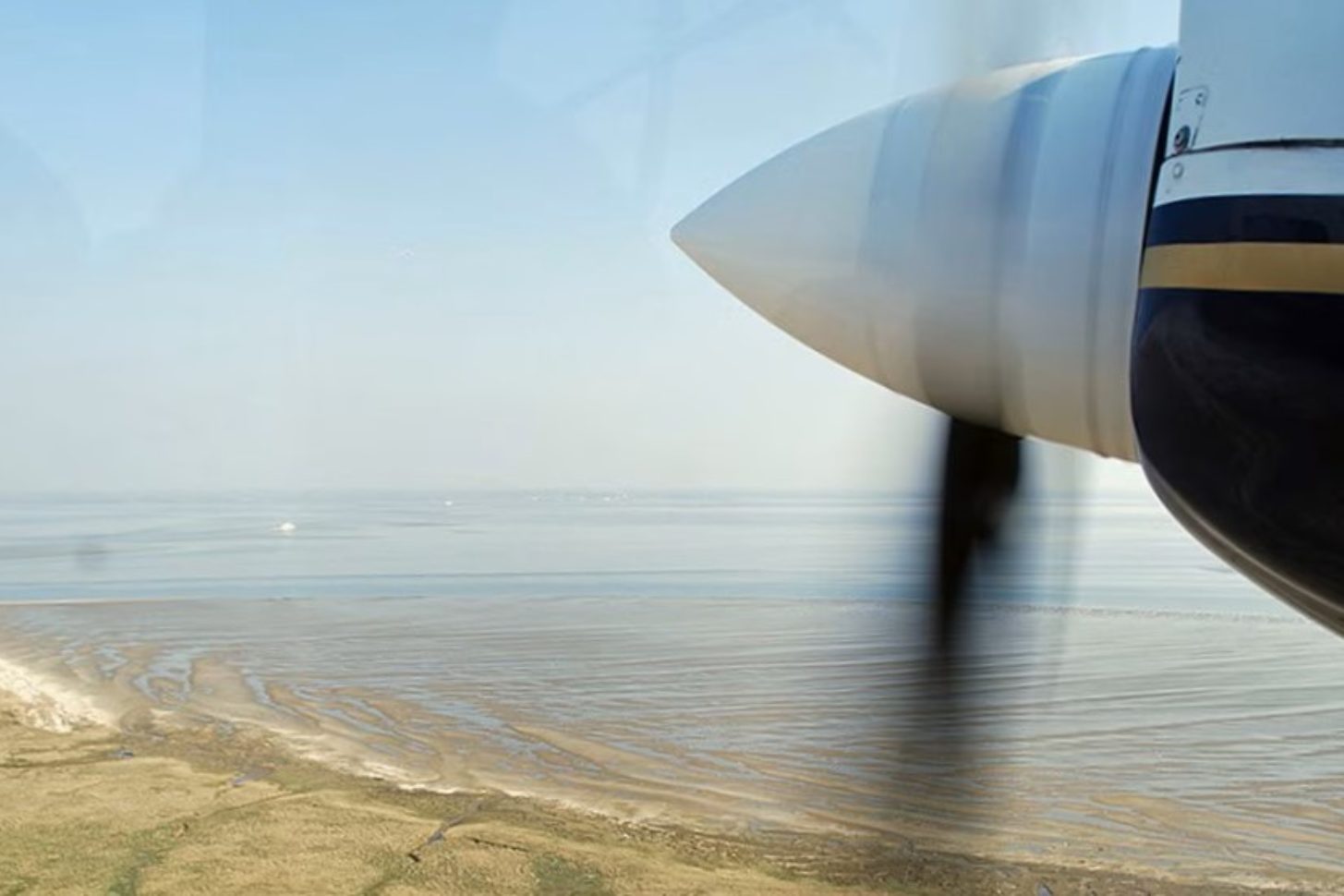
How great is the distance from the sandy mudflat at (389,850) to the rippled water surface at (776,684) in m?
0.57

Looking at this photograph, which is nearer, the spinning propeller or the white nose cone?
the spinning propeller

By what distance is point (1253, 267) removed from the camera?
2041 mm

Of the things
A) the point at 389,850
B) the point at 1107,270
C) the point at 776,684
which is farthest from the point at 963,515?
the point at 776,684

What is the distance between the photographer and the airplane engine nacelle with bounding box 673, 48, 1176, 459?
2.78 meters

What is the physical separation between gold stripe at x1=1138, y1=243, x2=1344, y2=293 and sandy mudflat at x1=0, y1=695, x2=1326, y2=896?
16.5ft

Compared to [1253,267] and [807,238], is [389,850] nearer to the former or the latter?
[807,238]

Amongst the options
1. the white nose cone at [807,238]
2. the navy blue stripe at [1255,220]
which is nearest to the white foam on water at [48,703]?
the white nose cone at [807,238]

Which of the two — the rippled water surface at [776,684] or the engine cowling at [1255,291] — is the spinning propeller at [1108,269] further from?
the rippled water surface at [776,684]

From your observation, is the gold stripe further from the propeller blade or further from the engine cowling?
the propeller blade

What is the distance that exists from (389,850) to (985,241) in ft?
17.8

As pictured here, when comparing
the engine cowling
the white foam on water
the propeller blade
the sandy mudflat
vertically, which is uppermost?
the engine cowling

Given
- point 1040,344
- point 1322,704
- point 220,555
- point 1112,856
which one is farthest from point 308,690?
point 220,555

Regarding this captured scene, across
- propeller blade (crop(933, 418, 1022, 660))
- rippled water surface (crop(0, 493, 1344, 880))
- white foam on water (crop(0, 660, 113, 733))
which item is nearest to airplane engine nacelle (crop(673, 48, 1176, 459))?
propeller blade (crop(933, 418, 1022, 660))

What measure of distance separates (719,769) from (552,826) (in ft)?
6.19
